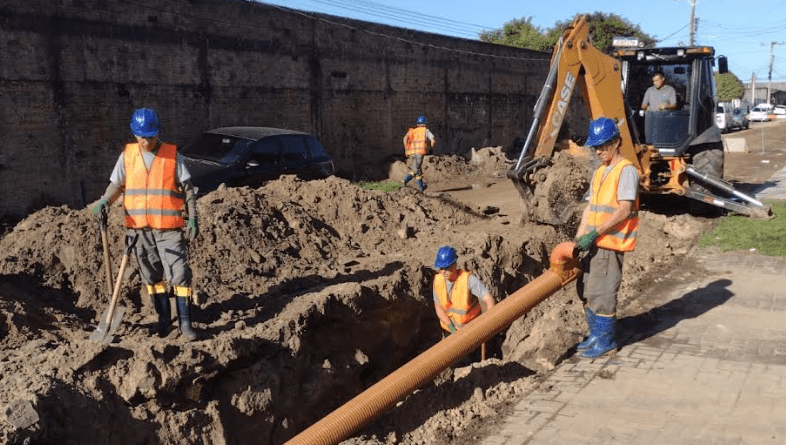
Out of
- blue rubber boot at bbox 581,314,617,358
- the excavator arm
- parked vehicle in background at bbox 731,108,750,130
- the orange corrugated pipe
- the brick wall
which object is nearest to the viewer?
the orange corrugated pipe

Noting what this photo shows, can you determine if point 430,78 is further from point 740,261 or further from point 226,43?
point 740,261

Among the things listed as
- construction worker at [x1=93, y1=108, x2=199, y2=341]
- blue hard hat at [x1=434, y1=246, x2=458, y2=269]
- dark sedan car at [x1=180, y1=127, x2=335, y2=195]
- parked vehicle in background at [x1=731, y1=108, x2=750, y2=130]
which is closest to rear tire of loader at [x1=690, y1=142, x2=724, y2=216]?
dark sedan car at [x1=180, y1=127, x2=335, y2=195]

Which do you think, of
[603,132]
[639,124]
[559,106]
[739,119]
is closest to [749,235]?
[639,124]

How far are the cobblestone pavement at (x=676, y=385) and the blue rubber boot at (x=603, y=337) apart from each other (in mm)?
88

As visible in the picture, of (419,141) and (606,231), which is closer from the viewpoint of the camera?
(606,231)

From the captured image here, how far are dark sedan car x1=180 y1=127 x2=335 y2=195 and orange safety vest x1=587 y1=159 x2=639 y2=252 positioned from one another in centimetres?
658

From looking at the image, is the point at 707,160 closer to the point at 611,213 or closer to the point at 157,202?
the point at 611,213

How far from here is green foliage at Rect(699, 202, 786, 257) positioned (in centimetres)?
1037

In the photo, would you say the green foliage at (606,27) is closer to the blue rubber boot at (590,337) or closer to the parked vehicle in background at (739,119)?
the parked vehicle in background at (739,119)

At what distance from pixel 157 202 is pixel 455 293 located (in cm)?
275

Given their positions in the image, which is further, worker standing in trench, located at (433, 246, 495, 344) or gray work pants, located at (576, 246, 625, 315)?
worker standing in trench, located at (433, 246, 495, 344)

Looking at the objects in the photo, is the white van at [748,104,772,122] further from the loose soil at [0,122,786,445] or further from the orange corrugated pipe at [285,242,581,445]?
the orange corrugated pipe at [285,242,581,445]

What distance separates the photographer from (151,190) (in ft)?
18.9

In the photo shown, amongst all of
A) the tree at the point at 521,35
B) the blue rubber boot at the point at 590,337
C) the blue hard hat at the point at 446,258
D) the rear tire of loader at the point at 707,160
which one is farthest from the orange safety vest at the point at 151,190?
the tree at the point at 521,35
